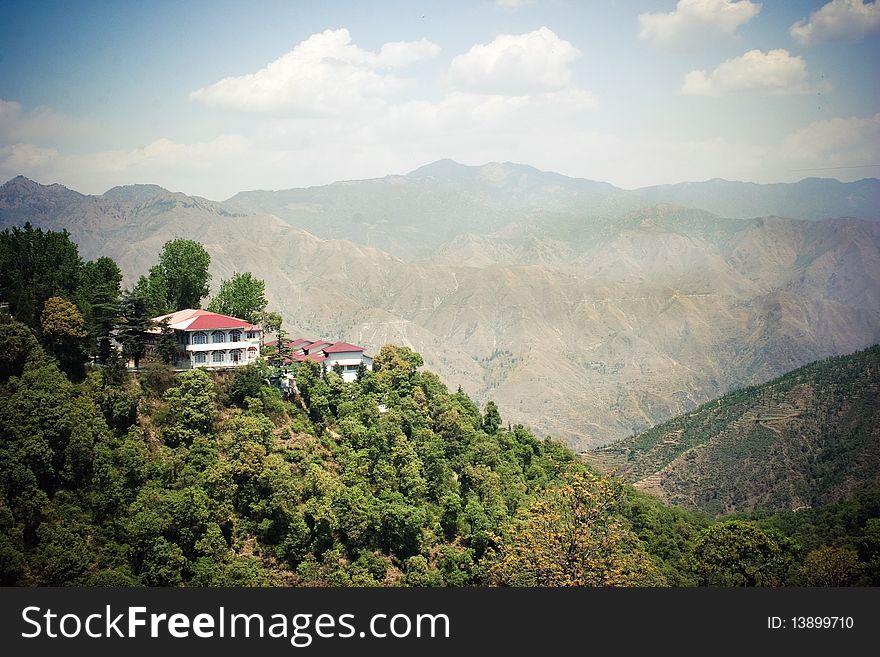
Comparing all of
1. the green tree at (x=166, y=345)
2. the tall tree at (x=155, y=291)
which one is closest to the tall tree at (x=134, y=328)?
the green tree at (x=166, y=345)

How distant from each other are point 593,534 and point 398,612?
9.24 metres

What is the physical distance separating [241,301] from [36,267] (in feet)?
39.4

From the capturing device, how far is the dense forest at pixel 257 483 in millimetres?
25422

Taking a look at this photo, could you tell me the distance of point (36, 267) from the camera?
41.4 meters

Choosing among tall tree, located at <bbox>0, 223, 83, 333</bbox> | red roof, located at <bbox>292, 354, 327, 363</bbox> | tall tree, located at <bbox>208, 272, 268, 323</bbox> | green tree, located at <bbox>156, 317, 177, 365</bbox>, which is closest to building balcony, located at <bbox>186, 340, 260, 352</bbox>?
green tree, located at <bbox>156, 317, 177, 365</bbox>

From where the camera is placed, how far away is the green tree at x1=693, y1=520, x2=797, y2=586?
1494 inches

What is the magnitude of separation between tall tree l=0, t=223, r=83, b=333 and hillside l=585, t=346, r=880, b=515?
51976 mm

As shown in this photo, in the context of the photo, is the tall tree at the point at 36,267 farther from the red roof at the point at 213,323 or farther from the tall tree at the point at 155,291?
the red roof at the point at 213,323

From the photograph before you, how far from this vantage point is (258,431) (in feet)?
112

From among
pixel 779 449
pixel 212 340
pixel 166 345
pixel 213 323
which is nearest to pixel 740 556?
pixel 212 340

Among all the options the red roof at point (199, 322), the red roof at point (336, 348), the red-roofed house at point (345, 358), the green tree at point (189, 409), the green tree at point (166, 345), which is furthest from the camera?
the red roof at point (336, 348)

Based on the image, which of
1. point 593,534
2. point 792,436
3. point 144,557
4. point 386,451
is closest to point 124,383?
point 144,557

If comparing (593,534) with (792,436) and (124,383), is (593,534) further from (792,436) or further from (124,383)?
(792,436)

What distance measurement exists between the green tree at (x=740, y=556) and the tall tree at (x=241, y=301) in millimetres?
30504
